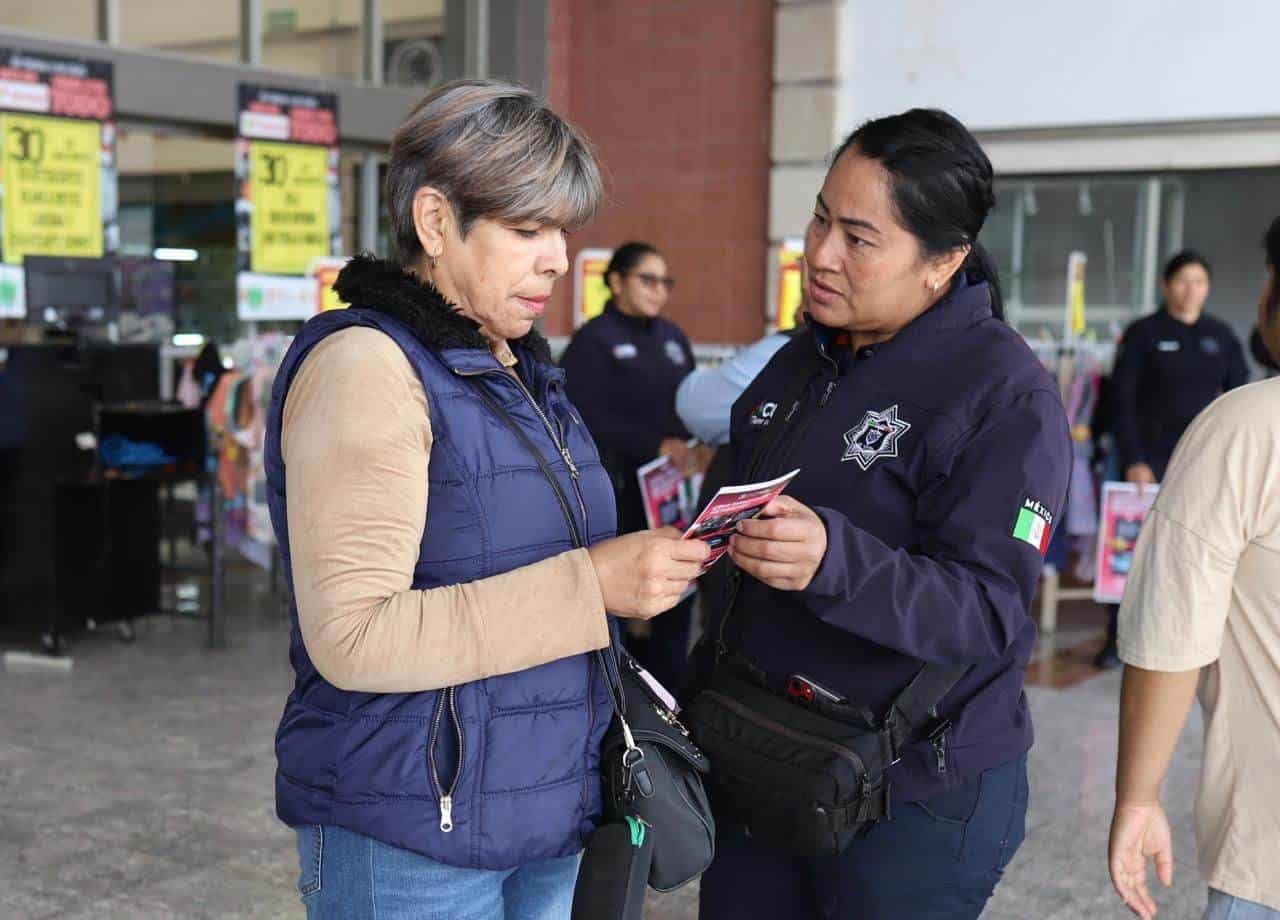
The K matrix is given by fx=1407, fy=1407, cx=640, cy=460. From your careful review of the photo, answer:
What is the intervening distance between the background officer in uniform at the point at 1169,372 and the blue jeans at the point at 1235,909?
4647 millimetres

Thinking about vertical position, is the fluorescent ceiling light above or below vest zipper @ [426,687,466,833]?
above

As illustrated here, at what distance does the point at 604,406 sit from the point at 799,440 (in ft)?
12.9

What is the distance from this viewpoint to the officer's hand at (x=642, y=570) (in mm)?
1551

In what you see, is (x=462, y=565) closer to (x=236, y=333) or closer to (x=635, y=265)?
(x=635, y=265)

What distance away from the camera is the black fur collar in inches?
61.5

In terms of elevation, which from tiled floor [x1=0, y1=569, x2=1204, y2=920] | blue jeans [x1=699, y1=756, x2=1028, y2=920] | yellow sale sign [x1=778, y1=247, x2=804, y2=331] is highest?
yellow sale sign [x1=778, y1=247, x2=804, y2=331]

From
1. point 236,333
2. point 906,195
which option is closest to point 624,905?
point 906,195

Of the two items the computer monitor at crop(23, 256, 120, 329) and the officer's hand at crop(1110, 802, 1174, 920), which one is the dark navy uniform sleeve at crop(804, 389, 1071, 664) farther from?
the computer monitor at crop(23, 256, 120, 329)

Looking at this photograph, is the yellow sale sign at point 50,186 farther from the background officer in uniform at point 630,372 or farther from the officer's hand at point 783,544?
the officer's hand at point 783,544

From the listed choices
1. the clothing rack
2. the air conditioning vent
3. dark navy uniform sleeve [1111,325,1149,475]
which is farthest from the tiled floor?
the air conditioning vent

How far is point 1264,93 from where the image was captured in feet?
22.8

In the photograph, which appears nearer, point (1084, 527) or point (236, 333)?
point (1084, 527)

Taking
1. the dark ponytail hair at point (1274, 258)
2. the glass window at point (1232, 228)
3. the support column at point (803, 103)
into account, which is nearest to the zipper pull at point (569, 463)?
the dark ponytail hair at point (1274, 258)

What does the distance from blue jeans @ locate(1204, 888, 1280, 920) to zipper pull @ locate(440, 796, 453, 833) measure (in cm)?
97
